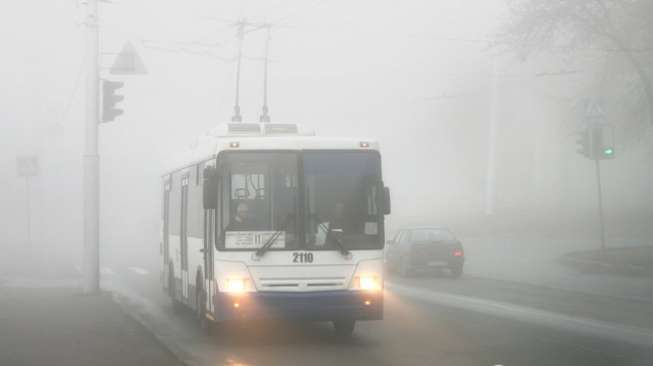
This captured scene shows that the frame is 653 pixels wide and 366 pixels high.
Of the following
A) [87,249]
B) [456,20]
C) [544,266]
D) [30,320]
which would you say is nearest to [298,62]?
[456,20]

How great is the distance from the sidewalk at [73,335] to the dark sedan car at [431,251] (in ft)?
31.1

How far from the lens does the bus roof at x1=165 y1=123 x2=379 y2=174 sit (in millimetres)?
14672

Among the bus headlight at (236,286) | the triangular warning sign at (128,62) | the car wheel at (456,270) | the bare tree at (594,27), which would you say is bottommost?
the car wheel at (456,270)

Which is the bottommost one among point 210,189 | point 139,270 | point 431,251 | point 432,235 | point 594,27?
point 139,270

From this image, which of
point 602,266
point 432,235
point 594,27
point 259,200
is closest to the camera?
point 259,200

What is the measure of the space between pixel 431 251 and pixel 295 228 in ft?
49.3

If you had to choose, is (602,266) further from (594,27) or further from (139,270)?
(139,270)

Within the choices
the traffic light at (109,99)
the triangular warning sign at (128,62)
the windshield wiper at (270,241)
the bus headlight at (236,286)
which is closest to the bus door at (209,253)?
the bus headlight at (236,286)

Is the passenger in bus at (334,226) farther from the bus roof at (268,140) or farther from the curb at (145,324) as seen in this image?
the curb at (145,324)

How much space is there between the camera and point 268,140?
14.8 m

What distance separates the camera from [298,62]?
83.6 m

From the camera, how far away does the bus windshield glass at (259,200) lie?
14.3 meters

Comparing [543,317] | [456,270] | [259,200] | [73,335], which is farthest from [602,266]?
[73,335]

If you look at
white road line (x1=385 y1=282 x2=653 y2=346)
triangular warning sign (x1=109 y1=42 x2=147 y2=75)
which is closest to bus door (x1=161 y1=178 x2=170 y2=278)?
triangular warning sign (x1=109 y1=42 x2=147 y2=75)
